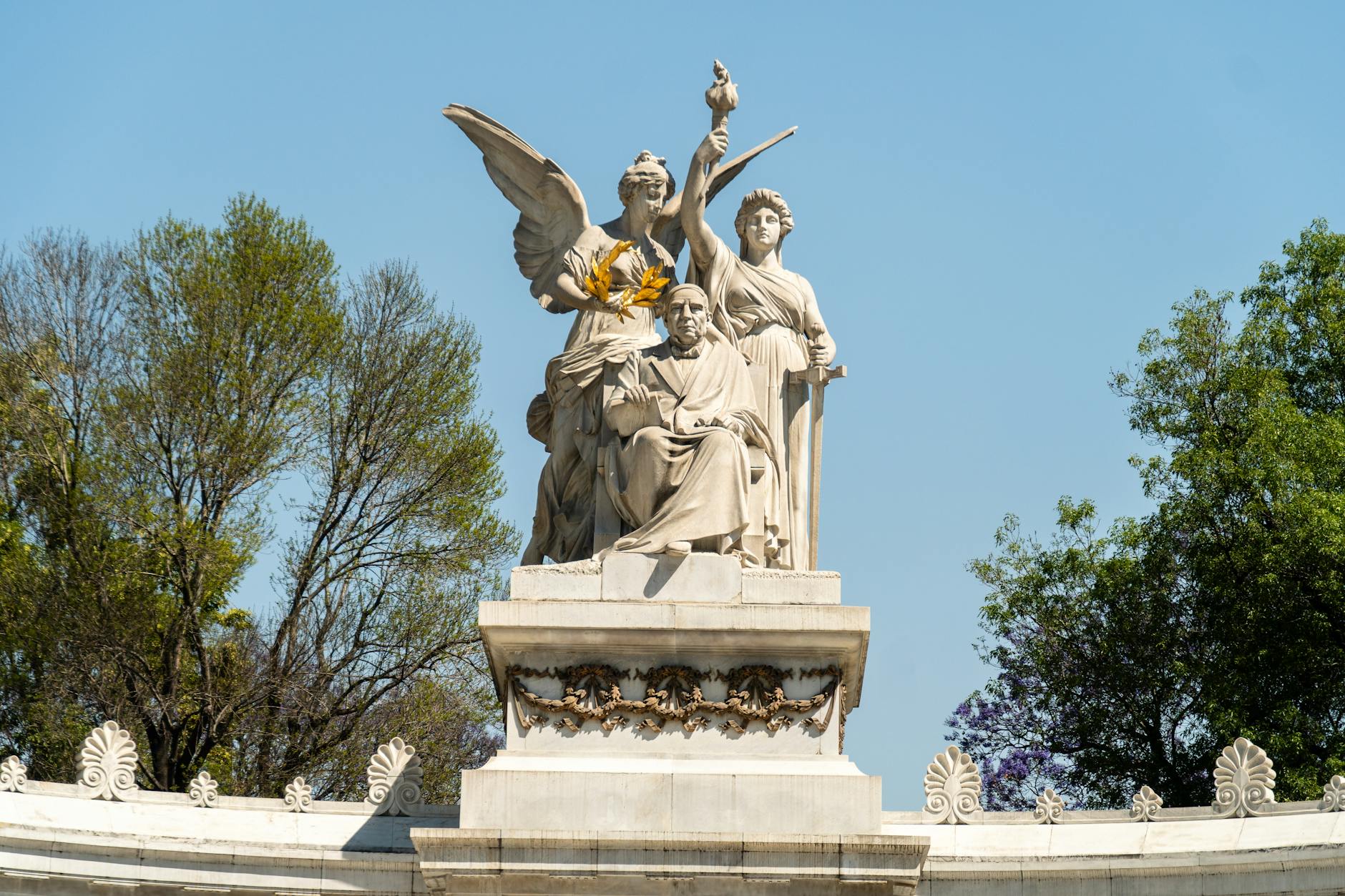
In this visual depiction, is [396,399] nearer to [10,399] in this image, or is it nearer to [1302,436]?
[10,399]

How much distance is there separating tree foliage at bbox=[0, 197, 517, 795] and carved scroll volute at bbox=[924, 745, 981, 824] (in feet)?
41.8

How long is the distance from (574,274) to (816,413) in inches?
94.3

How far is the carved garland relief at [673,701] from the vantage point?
1603 centimetres

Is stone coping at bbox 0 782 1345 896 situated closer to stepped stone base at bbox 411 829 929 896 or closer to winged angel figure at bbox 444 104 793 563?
stepped stone base at bbox 411 829 929 896

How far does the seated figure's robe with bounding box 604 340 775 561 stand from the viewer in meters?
16.3

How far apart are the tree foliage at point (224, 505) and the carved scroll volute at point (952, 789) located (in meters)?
12.7

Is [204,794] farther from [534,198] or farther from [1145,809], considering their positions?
[1145,809]

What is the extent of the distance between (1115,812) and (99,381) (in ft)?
56.5

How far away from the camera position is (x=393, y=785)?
55.8ft

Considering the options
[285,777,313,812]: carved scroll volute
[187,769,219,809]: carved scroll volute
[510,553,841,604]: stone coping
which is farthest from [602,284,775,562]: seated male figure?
[187,769,219,809]: carved scroll volute

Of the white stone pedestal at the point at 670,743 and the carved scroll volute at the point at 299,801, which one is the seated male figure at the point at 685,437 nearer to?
the white stone pedestal at the point at 670,743

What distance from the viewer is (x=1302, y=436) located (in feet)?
86.7

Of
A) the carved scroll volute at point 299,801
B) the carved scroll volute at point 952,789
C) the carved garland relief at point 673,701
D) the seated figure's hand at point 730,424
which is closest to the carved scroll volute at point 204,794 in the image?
the carved scroll volute at point 299,801

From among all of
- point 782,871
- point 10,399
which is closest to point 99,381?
point 10,399
